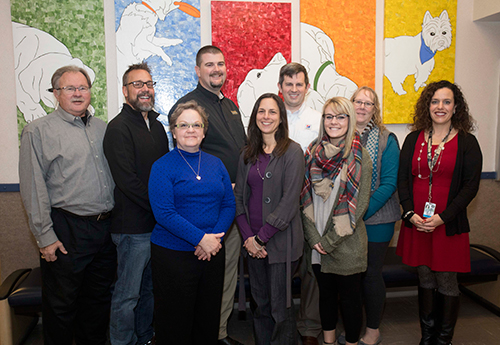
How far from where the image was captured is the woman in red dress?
2299 millimetres

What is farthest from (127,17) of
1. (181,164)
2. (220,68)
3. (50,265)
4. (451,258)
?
(451,258)

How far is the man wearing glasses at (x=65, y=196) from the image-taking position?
2100 mm

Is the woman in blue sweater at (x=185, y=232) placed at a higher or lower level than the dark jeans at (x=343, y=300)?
higher

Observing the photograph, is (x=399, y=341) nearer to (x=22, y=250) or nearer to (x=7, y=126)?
(x=22, y=250)

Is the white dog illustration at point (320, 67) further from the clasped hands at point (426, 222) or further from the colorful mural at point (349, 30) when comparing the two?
the clasped hands at point (426, 222)

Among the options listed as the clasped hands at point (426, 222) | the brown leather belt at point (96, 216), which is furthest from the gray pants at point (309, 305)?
the brown leather belt at point (96, 216)

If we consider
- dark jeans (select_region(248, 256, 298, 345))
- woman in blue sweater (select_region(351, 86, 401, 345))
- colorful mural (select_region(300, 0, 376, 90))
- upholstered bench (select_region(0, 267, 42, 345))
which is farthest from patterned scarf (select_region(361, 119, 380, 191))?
upholstered bench (select_region(0, 267, 42, 345))

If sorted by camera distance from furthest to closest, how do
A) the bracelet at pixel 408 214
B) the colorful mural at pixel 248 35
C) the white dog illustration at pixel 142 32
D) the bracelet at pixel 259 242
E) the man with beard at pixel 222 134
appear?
the colorful mural at pixel 248 35 → the white dog illustration at pixel 142 32 → the man with beard at pixel 222 134 → the bracelet at pixel 408 214 → the bracelet at pixel 259 242

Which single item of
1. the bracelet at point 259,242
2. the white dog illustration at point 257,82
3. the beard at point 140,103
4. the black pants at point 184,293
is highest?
the white dog illustration at point 257,82

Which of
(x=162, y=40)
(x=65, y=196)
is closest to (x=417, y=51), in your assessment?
(x=162, y=40)

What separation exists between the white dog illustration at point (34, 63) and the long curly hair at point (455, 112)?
287 cm

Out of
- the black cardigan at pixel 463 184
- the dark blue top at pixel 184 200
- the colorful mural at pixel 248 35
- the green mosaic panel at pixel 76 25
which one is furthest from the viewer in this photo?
the colorful mural at pixel 248 35

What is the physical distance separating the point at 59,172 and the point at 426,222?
245cm

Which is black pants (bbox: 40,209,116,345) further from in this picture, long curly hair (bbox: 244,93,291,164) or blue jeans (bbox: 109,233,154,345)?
long curly hair (bbox: 244,93,291,164)
